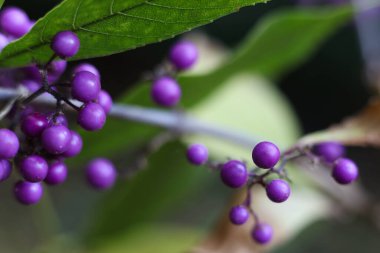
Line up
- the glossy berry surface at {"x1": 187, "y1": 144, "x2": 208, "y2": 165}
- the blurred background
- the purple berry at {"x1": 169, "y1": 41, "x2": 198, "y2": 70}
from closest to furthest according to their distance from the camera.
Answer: the glossy berry surface at {"x1": 187, "y1": 144, "x2": 208, "y2": 165} → the purple berry at {"x1": 169, "y1": 41, "x2": 198, "y2": 70} → the blurred background

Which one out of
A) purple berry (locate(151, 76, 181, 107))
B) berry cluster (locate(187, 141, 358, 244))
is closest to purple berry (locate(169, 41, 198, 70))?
purple berry (locate(151, 76, 181, 107))

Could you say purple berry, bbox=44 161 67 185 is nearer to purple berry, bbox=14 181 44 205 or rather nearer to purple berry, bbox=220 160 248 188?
purple berry, bbox=14 181 44 205

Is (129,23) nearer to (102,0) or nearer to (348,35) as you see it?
(102,0)

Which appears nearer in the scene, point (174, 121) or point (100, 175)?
point (100, 175)

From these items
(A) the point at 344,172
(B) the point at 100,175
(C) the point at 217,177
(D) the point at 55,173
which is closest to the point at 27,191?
(D) the point at 55,173

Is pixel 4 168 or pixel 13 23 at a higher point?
pixel 13 23

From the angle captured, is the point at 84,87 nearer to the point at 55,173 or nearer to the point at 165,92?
the point at 55,173
